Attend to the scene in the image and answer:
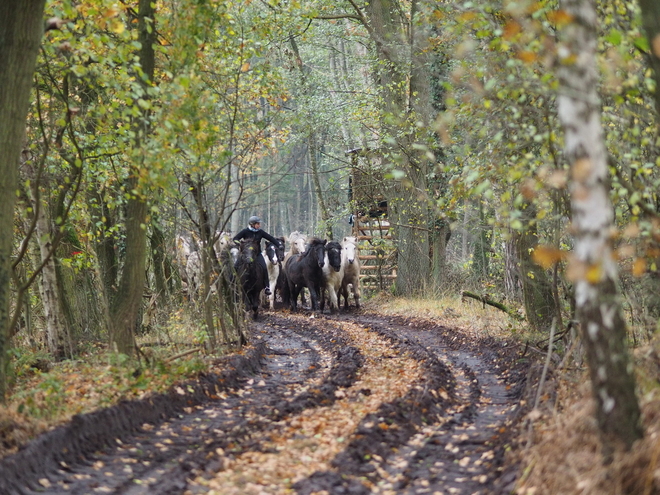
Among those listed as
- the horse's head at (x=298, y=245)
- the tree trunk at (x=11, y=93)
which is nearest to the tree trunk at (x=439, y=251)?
the horse's head at (x=298, y=245)

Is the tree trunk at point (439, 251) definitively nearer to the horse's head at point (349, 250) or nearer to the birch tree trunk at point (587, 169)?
the horse's head at point (349, 250)

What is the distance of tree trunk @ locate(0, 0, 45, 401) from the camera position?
24.1 ft

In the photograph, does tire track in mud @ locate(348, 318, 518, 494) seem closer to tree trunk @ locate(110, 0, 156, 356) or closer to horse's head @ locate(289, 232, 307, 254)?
tree trunk @ locate(110, 0, 156, 356)

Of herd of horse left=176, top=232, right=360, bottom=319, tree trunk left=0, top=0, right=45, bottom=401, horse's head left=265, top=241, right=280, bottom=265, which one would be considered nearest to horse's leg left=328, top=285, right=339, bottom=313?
herd of horse left=176, top=232, right=360, bottom=319

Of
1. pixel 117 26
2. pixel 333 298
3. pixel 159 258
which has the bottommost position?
pixel 333 298

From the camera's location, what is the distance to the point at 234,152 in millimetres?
12320

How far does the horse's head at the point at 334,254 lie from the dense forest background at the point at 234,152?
336 centimetres

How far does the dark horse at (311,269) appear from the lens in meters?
22.3

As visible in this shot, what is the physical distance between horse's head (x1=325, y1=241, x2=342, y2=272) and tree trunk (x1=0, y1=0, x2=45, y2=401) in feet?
48.6

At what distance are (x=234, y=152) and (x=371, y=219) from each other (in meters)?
15.5

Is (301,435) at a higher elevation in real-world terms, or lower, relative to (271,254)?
lower

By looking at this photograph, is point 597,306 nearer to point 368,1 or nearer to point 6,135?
point 6,135

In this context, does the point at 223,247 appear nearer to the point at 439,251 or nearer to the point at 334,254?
the point at 334,254

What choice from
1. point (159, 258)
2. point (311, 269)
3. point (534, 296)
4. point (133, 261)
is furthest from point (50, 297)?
point (311, 269)
